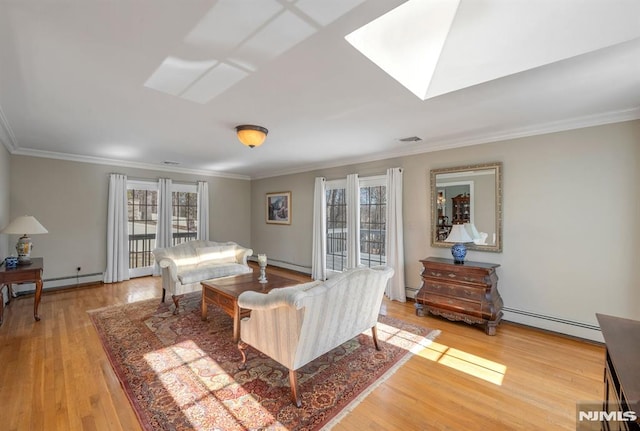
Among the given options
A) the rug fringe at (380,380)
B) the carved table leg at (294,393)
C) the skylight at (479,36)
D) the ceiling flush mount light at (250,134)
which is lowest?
the rug fringe at (380,380)

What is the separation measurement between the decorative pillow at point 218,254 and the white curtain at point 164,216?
1.95m

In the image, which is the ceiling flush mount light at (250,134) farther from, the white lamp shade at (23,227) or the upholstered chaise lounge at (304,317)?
the white lamp shade at (23,227)

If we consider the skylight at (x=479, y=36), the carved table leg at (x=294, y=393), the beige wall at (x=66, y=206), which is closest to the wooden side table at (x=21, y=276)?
the beige wall at (x=66, y=206)

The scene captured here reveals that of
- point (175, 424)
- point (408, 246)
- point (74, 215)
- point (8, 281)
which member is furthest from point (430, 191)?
point (74, 215)

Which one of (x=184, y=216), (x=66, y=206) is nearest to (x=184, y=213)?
(x=184, y=216)

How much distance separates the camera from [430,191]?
4.18 m

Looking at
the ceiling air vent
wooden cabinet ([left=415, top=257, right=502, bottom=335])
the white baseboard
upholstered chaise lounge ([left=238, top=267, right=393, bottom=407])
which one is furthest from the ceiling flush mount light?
the white baseboard

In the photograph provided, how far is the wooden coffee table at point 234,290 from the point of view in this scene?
9.49ft

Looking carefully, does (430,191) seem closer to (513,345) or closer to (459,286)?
(459,286)

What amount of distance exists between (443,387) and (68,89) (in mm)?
3975

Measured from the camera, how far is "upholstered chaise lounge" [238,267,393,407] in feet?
6.36

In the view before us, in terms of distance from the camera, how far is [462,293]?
340 centimetres

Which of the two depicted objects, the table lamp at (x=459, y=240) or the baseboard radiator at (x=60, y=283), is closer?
the table lamp at (x=459, y=240)

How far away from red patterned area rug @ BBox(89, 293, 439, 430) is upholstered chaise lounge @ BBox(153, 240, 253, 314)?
49cm
